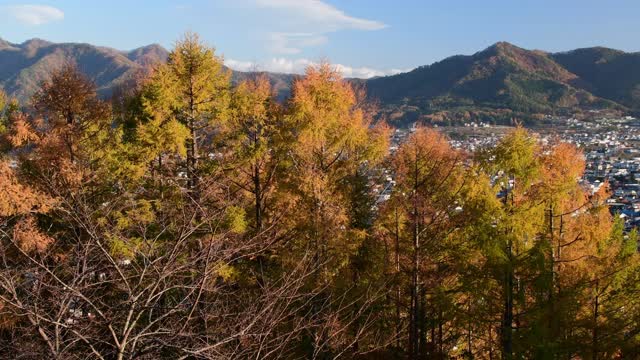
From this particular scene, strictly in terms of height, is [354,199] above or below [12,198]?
below

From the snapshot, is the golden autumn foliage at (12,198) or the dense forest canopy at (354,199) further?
the dense forest canopy at (354,199)

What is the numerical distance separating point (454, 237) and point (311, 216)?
4802mm

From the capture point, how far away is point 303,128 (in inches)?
558

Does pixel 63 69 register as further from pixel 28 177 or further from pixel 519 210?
pixel 519 210

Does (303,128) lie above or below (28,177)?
above

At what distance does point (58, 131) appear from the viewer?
49.4 ft

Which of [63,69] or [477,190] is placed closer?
[477,190]

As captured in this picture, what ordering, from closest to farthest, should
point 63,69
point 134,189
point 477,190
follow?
point 477,190, point 134,189, point 63,69

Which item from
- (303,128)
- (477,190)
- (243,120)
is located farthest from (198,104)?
(477,190)

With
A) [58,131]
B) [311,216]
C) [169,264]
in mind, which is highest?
[58,131]

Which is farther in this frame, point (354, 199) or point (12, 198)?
point (354, 199)

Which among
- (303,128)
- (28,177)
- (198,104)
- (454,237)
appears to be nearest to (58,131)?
(28,177)

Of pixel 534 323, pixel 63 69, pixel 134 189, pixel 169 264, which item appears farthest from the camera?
pixel 63 69

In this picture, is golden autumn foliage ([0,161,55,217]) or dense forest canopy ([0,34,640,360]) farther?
dense forest canopy ([0,34,640,360])
